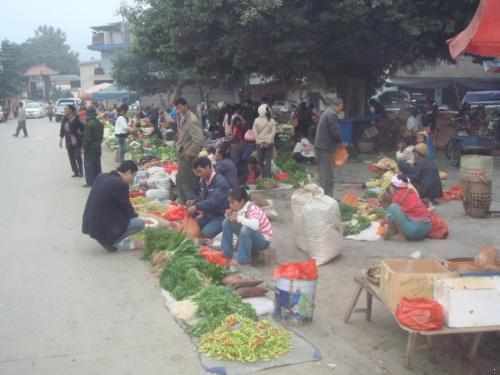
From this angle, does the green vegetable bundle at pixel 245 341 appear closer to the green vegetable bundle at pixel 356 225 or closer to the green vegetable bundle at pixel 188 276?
the green vegetable bundle at pixel 188 276

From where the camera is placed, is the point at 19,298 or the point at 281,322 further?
the point at 19,298

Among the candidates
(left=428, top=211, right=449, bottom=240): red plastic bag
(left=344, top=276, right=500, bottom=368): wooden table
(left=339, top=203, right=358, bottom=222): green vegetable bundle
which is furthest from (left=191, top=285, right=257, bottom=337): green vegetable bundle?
(left=339, top=203, right=358, bottom=222): green vegetable bundle

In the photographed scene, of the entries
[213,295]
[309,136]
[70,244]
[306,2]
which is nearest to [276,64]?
[306,2]

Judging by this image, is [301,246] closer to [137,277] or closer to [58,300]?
[137,277]

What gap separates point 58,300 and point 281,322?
102 inches

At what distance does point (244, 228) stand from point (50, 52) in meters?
125

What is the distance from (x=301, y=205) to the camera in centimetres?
886

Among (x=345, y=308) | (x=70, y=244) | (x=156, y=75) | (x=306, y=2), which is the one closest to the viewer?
(x=345, y=308)

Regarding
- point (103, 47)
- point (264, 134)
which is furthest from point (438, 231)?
point (103, 47)

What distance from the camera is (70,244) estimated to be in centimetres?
995

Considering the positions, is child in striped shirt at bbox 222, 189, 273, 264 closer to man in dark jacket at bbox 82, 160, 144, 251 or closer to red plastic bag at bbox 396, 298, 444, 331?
man in dark jacket at bbox 82, 160, 144, 251

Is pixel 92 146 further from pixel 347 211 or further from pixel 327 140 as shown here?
pixel 347 211

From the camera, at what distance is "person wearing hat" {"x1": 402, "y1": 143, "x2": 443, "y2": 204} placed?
461 inches

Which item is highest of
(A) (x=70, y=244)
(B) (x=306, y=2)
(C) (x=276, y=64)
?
(B) (x=306, y=2)
